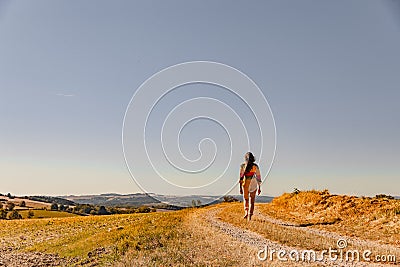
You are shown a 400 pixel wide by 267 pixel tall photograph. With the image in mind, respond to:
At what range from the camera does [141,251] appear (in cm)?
1147

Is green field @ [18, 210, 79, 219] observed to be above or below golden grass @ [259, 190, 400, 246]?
below

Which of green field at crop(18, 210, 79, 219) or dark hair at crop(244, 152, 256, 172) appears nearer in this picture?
dark hair at crop(244, 152, 256, 172)

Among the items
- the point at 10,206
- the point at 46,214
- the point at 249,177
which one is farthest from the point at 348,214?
the point at 10,206

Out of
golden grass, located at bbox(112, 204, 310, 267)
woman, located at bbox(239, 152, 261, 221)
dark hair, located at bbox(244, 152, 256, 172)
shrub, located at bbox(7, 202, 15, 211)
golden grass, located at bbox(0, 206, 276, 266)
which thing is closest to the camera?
A: golden grass, located at bbox(112, 204, 310, 267)

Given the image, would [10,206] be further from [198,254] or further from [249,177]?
[198,254]

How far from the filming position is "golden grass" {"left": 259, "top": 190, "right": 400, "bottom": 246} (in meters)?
18.2

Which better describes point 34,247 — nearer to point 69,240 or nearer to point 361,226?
point 69,240

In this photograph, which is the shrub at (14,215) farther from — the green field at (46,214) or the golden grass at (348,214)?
the golden grass at (348,214)

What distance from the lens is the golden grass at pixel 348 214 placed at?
18.2 meters

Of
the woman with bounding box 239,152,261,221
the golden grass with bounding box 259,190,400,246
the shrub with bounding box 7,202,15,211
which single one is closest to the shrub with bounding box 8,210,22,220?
the shrub with bounding box 7,202,15,211

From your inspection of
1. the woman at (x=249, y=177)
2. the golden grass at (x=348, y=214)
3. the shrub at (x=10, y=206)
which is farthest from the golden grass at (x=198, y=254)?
the shrub at (x=10, y=206)

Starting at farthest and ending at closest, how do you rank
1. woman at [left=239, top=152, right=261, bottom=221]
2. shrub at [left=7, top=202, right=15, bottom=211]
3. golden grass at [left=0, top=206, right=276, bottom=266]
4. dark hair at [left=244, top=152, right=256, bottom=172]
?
shrub at [left=7, top=202, right=15, bottom=211]
woman at [left=239, top=152, right=261, bottom=221]
dark hair at [left=244, top=152, right=256, bottom=172]
golden grass at [left=0, top=206, right=276, bottom=266]

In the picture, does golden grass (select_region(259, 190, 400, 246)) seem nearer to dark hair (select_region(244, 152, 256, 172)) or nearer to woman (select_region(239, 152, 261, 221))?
woman (select_region(239, 152, 261, 221))

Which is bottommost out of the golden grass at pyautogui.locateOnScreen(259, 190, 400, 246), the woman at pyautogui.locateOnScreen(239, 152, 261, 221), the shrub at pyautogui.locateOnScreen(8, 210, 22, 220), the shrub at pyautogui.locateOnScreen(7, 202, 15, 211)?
the shrub at pyautogui.locateOnScreen(8, 210, 22, 220)
